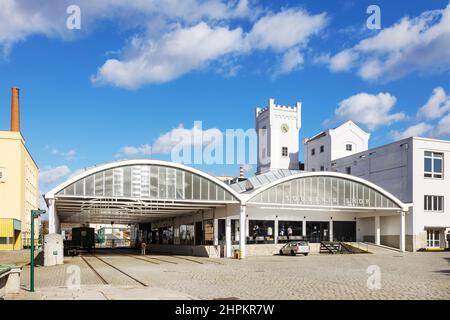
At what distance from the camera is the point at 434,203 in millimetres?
49156

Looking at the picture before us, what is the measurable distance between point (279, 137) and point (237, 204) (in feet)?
140

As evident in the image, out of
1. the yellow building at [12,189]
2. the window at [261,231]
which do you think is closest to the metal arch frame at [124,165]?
the window at [261,231]

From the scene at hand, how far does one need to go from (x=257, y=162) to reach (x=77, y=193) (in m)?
52.8

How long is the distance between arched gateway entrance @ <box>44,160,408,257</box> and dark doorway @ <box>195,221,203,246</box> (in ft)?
0.32

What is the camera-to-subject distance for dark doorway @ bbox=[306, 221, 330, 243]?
1976 inches

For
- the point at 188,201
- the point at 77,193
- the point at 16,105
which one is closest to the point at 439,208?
the point at 188,201

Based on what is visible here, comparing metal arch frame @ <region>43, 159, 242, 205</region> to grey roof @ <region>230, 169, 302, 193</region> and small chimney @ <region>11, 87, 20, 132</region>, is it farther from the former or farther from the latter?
small chimney @ <region>11, 87, 20, 132</region>

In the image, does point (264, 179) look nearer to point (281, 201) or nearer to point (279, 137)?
point (281, 201)

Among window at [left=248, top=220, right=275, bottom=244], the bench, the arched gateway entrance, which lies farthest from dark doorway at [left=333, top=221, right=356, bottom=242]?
the bench

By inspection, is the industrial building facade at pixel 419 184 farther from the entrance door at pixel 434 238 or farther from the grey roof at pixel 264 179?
the grey roof at pixel 264 179

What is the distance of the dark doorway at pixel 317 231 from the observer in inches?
1976

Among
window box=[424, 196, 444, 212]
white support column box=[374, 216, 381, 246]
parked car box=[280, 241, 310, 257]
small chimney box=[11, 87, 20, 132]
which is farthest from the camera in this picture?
small chimney box=[11, 87, 20, 132]

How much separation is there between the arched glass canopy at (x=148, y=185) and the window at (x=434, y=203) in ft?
73.1
